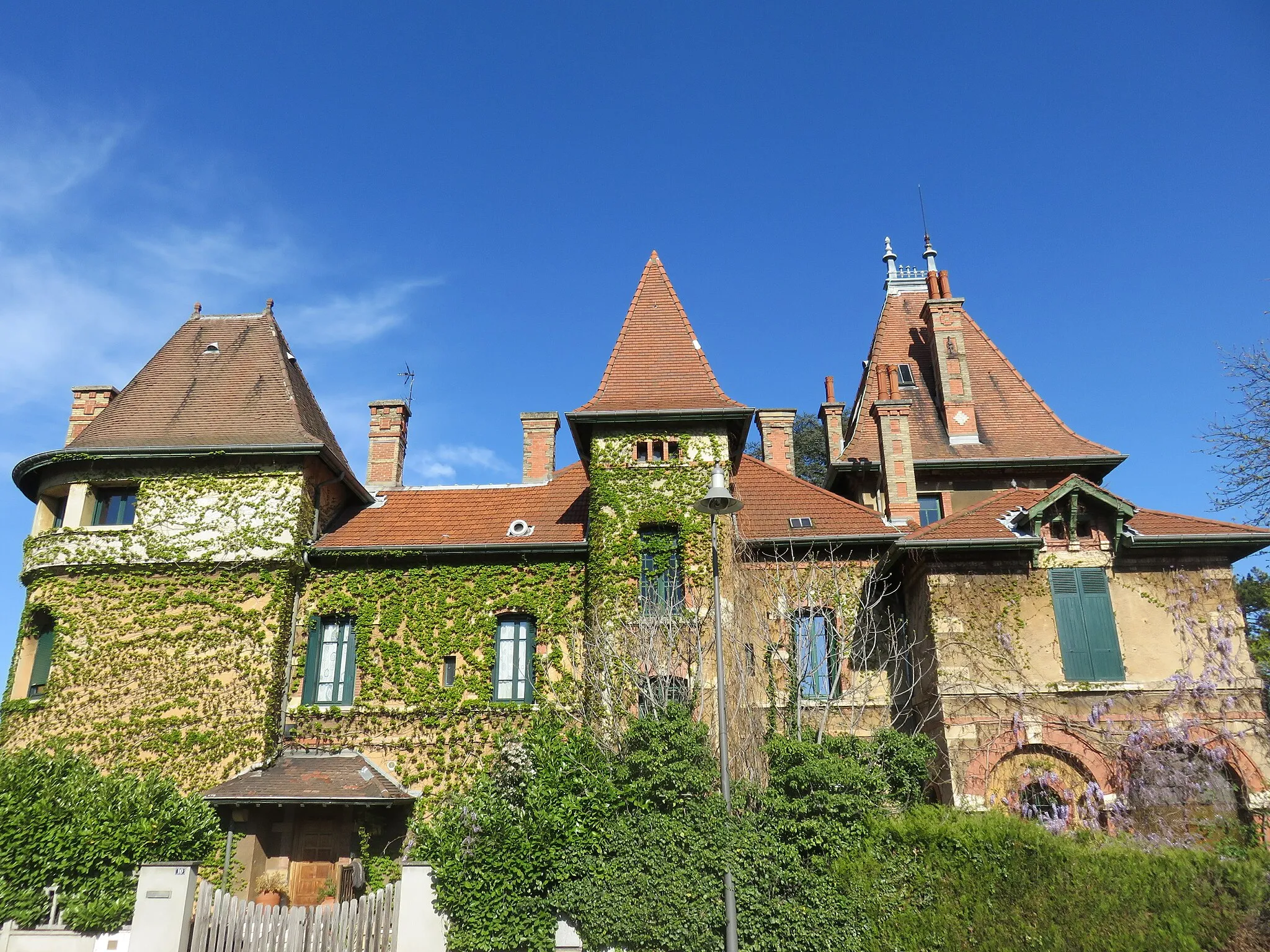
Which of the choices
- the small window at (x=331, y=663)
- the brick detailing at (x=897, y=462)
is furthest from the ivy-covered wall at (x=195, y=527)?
the brick detailing at (x=897, y=462)

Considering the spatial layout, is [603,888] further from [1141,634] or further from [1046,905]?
[1141,634]

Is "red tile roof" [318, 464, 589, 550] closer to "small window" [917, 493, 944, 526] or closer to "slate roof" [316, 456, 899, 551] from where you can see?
"slate roof" [316, 456, 899, 551]

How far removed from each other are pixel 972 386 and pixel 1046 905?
15.1 meters

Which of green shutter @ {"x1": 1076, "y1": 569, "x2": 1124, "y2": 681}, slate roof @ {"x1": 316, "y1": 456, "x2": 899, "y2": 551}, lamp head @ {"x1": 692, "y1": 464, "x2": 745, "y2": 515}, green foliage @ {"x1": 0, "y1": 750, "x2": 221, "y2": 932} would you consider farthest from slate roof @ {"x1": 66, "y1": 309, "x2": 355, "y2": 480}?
green shutter @ {"x1": 1076, "y1": 569, "x2": 1124, "y2": 681}

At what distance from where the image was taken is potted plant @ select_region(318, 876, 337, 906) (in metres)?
16.1

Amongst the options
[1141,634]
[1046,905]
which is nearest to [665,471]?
[1141,634]

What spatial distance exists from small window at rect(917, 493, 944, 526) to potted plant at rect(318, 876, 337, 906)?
47.0 ft

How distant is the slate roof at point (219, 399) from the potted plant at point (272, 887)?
27.0ft

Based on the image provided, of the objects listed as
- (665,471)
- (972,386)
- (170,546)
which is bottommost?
(170,546)

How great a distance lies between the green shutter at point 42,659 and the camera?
17.7 meters

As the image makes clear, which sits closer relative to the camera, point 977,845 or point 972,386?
point 977,845

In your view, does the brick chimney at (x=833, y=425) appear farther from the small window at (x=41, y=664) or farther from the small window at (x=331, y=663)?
the small window at (x=41, y=664)

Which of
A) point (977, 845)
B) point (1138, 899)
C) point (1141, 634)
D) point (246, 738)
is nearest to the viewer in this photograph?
point (1138, 899)

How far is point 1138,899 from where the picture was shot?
9992 millimetres
